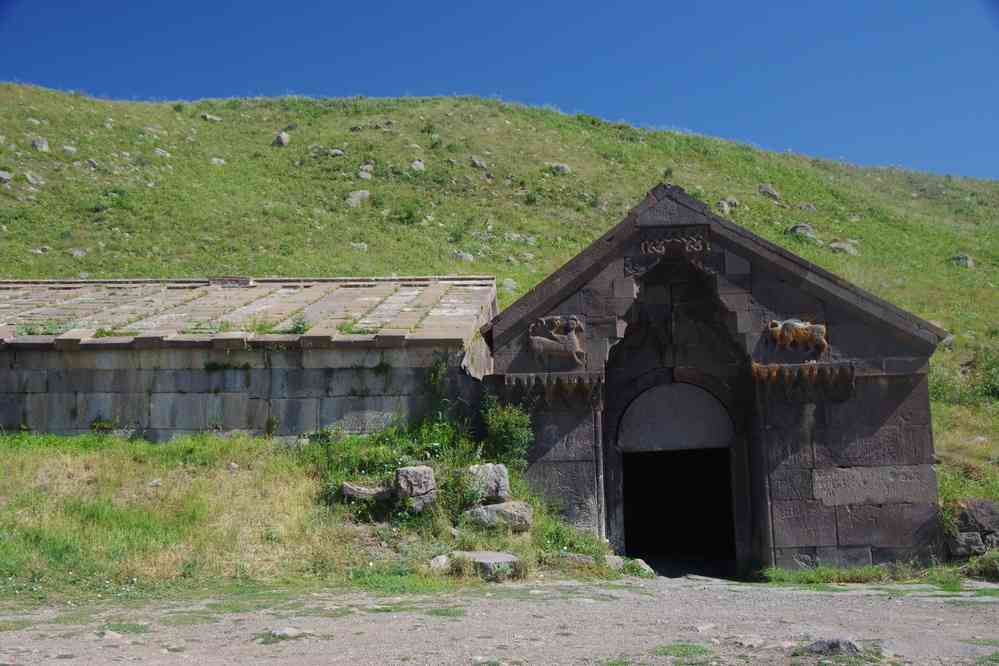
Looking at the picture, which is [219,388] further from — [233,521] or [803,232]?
[803,232]

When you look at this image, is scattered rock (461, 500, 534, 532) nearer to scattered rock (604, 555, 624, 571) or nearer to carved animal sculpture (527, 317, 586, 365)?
scattered rock (604, 555, 624, 571)

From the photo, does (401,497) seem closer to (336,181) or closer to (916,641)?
(916,641)

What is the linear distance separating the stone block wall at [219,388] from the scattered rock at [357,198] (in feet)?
57.7

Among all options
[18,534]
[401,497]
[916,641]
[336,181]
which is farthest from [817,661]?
[336,181]

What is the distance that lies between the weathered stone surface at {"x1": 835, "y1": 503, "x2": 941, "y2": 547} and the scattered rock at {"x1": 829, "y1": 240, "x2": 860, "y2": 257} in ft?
55.4

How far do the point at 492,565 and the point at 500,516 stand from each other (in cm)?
107

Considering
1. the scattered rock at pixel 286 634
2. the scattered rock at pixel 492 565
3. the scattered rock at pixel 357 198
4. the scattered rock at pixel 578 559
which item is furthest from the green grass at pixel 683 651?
the scattered rock at pixel 357 198

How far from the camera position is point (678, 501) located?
51.1 ft

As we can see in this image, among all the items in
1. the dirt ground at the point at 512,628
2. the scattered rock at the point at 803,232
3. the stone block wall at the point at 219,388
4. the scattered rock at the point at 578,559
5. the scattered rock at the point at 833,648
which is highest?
the scattered rock at the point at 803,232

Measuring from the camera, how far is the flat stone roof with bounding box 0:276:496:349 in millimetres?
11711

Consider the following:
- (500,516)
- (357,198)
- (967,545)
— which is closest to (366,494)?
(500,516)

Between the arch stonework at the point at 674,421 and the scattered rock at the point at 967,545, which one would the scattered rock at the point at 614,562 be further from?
the scattered rock at the point at 967,545

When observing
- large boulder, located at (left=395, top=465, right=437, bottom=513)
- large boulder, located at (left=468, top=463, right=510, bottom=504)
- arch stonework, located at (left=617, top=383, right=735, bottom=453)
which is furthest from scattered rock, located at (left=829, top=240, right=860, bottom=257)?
large boulder, located at (left=395, top=465, right=437, bottom=513)

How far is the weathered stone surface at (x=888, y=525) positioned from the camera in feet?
35.5
